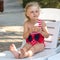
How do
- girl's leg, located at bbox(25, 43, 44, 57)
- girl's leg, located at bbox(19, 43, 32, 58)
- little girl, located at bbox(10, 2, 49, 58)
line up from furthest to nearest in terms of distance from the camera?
little girl, located at bbox(10, 2, 49, 58) < girl's leg, located at bbox(25, 43, 44, 57) < girl's leg, located at bbox(19, 43, 32, 58)

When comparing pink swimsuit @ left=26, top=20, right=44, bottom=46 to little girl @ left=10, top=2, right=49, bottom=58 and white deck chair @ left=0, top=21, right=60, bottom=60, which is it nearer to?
little girl @ left=10, top=2, right=49, bottom=58

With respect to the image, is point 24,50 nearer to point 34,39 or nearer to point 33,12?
point 34,39

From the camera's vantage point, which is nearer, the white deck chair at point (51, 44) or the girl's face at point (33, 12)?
the white deck chair at point (51, 44)

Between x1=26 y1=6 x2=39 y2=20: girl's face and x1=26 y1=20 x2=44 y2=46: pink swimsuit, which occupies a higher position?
x1=26 y1=6 x2=39 y2=20: girl's face

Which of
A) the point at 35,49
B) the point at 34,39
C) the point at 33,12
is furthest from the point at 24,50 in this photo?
the point at 33,12

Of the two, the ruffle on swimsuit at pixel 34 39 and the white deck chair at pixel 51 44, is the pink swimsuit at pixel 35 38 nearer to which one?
the ruffle on swimsuit at pixel 34 39

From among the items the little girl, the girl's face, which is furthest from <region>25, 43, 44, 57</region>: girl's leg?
the girl's face

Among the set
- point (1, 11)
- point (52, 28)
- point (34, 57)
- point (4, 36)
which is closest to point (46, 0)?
point (1, 11)

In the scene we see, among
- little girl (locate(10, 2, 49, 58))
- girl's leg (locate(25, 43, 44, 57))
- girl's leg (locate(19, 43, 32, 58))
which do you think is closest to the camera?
girl's leg (locate(19, 43, 32, 58))

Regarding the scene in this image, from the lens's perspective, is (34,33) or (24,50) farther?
(34,33)

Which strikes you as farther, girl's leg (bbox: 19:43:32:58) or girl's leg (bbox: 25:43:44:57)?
girl's leg (bbox: 25:43:44:57)

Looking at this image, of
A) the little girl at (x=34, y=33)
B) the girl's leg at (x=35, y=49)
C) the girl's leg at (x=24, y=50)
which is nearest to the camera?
the girl's leg at (x=24, y=50)

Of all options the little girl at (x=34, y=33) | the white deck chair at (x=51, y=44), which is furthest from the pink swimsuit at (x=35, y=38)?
the white deck chair at (x=51, y=44)

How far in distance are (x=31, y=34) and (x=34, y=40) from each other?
3.7 inches
